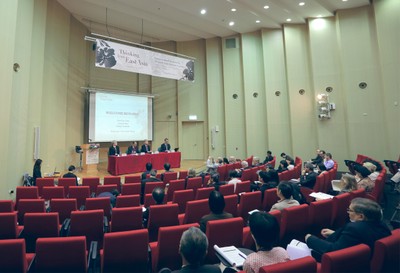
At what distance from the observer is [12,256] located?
1887mm

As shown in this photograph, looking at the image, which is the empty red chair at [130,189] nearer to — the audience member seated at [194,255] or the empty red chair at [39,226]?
the empty red chair at [39,226]

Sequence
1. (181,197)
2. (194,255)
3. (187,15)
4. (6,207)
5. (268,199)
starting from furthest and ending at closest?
(187,15), (181,197), (268,199), (6,207), (194,255)

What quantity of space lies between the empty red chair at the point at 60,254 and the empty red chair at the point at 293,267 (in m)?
1.57

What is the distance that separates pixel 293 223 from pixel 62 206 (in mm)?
3295

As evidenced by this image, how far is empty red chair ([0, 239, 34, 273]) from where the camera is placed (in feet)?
6.08

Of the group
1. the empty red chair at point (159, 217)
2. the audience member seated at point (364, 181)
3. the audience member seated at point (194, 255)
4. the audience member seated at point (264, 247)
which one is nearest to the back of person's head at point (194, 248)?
the audience member seated at point (194, 255)

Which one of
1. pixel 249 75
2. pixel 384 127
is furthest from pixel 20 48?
pixel 384 127

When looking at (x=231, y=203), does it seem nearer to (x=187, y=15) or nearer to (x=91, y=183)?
(x=91, y=183)

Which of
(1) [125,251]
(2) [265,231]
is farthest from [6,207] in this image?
(2) [265,231]

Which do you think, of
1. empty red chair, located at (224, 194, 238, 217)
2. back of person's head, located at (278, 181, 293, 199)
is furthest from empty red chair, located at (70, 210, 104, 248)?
back of person's head, located at (278, 181, 293, 199)

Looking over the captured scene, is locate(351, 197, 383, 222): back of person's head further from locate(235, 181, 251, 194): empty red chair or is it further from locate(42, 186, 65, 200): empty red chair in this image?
locate(42, 186, 65, 200): empty red chair

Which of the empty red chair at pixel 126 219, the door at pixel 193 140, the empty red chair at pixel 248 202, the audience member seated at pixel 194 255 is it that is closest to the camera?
the audience member seated at pixel 194 255

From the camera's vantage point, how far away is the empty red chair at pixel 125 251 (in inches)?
80.4

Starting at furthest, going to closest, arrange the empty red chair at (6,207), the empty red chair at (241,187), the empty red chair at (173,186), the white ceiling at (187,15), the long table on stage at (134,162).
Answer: the white ceiling at (187,15) → the long table on stage at (134,162) → the empty red chair at (173,186) → the empty red chair at (241,187) → the empty red chair at (6,207)
